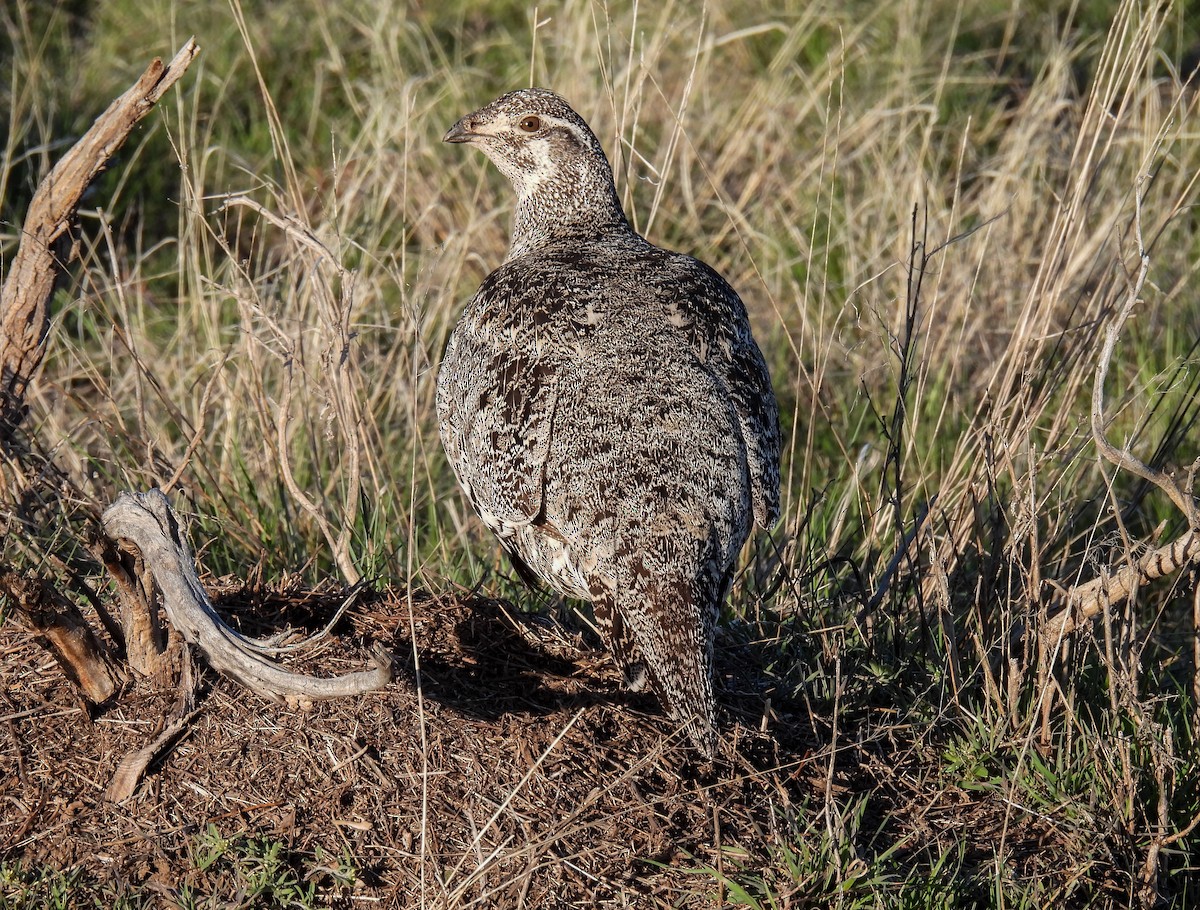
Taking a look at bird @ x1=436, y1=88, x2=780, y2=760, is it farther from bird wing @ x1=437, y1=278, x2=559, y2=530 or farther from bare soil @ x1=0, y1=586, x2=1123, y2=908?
bare soil @ x1=0, y1=586, x2=1123, y2=908

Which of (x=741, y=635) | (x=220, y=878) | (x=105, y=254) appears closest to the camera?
(x=220, y=878)

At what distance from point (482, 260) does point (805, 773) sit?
4073 millimetres

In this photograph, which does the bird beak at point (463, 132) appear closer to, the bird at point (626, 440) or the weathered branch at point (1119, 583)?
the bird at point (626, 440)

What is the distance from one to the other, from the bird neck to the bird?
0.48m

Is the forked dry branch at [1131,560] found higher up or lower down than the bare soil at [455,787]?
higher up

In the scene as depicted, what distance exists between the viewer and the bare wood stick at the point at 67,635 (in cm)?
338

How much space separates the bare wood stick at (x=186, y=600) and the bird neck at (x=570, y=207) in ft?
6.78

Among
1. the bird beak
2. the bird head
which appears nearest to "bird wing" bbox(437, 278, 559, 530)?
the bird head

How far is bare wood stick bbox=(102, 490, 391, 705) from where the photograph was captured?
3449 millimetres

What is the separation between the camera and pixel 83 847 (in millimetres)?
3465

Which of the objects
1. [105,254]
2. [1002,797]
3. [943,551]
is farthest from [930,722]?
[105,254]

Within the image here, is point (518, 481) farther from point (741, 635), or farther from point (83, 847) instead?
point (83, 847)

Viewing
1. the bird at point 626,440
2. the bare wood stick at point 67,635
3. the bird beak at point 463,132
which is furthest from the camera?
the bird beak at point 463,132

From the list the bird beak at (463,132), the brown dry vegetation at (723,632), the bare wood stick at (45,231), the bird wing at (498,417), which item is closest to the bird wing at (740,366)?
the brown dry vegetation at (723,632)
